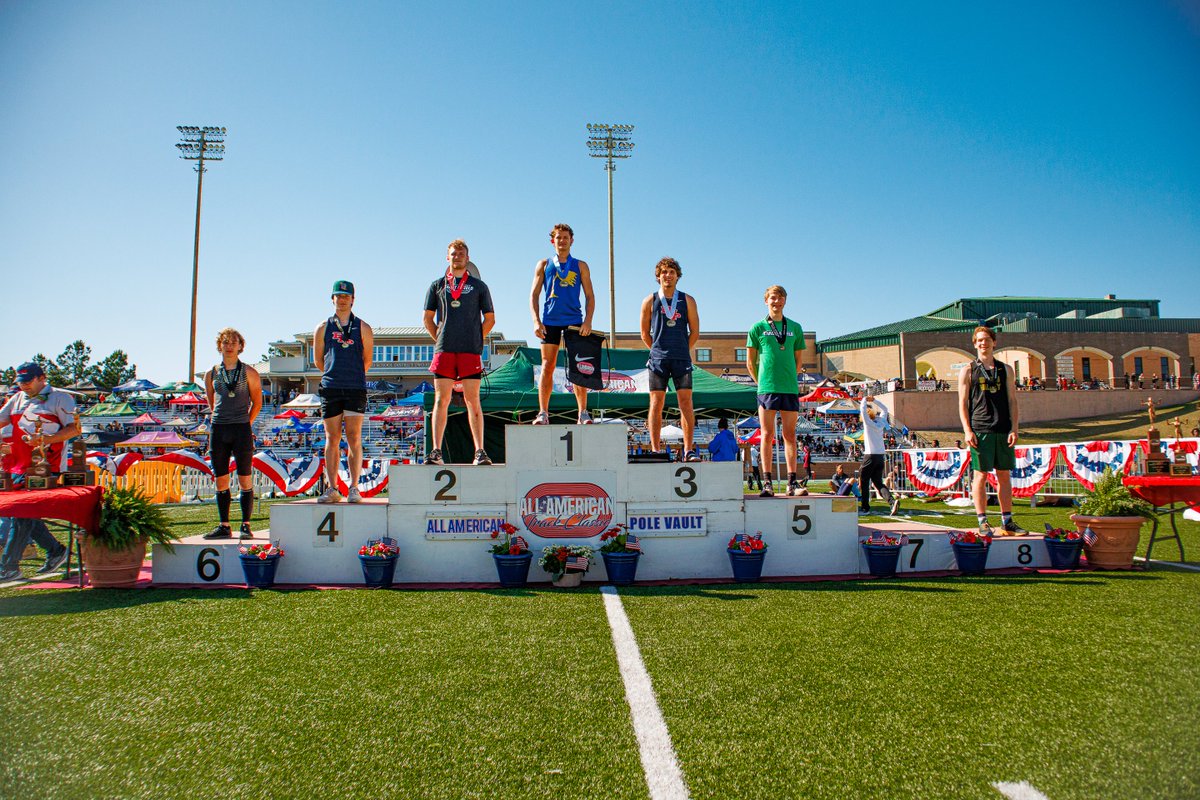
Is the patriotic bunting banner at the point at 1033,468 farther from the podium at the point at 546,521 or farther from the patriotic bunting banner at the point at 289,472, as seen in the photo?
the patriotic bunting banner at the point at 289,472

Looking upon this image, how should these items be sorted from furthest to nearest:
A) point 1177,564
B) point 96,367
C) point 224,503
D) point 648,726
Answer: point 96,367
point 224,503
point 1177,564
point 648,726

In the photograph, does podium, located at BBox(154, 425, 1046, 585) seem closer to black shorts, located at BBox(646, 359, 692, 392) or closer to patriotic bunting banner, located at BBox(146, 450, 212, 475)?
black shorts, located at BBox(646, 359, 692, 392)

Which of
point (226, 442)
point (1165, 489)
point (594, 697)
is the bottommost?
point (594, 697)

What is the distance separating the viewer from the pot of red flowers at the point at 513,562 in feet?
18.4

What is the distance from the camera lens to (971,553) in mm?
5934

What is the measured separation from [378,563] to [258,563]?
1044mm

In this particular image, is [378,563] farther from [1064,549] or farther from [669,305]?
[1064,549]

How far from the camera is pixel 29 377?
649 centimetres

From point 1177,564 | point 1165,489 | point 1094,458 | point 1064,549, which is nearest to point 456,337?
point 1064,549

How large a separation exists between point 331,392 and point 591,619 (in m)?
3.39

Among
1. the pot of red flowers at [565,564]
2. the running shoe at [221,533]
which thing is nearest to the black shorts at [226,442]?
the running shoe at [221,533]

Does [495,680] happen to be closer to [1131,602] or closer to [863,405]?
[1131,602]

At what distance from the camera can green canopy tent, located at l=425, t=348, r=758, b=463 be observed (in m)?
13.0

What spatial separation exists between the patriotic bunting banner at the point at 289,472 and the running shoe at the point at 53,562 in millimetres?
10019
